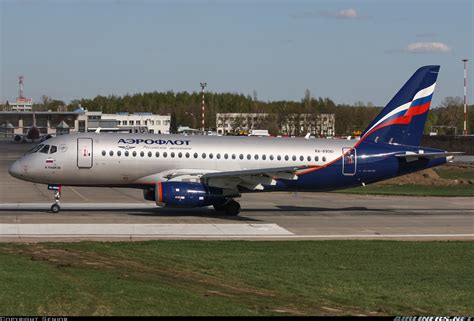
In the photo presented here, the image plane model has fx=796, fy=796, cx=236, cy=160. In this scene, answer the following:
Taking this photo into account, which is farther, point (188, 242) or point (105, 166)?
point (105, 166)

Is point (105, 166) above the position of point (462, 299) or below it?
above

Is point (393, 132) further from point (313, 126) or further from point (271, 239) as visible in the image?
point (313, 126)

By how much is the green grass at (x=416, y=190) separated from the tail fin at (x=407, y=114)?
40.2 ft

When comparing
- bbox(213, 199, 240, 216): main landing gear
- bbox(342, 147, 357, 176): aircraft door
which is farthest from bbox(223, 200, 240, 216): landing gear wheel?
bbox(342, 147, 357, 176): aircraft door

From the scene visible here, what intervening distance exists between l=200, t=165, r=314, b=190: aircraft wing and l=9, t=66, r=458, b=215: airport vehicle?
0.14 feet

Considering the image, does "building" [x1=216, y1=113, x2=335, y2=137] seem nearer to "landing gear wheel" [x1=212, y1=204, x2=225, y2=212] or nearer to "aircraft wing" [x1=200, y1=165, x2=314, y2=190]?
"landing gear wheel" [x1=212, y1=204, x2=225, y2=212]

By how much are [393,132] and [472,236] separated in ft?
30.6

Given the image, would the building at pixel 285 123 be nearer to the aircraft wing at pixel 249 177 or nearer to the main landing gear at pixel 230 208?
the main landing gear at pixel 230 208

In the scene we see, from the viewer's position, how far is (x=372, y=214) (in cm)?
3816

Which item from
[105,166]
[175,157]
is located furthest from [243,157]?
[105,166]

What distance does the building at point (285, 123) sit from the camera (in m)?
154

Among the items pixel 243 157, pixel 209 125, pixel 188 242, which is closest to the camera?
pixel 188 242

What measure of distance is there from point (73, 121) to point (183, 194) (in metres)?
155

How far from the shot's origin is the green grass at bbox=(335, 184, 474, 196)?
169 feet
